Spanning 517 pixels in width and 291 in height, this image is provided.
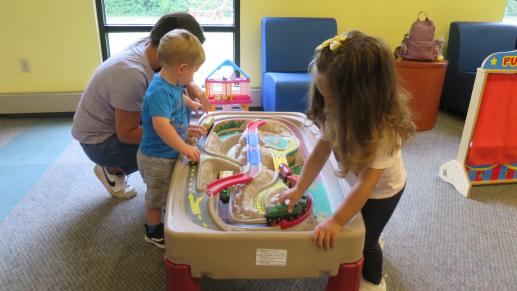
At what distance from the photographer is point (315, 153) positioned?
1.19m

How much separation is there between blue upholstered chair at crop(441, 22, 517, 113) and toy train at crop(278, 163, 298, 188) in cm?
247

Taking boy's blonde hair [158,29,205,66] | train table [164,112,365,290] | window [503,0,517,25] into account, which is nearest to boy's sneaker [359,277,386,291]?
train table [164,112,365,290]

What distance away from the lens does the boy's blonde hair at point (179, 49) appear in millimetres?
1240

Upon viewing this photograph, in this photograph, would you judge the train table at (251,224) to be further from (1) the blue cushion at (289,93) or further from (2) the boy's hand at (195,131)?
(1) the blue cushion at (289,93)

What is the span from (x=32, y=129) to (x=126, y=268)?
1.92 meters

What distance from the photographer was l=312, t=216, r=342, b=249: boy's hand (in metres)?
0.99

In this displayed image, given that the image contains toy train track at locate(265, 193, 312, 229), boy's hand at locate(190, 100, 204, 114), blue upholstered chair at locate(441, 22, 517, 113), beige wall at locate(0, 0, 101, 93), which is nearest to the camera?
toy train track at locate(265, 193, 312, 229)

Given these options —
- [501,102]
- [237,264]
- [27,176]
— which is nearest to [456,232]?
[501,102]

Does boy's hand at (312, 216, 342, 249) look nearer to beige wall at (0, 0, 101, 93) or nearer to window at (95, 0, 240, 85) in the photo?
window at (95, 0, 240, 85)

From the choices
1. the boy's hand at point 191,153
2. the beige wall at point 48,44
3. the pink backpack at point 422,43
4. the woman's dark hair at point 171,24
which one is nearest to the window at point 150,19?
the beige wall at point 48,44

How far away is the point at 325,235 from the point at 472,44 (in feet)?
9.98

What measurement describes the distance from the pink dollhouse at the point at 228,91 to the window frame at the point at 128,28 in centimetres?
57

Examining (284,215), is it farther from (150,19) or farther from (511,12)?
(511,12)

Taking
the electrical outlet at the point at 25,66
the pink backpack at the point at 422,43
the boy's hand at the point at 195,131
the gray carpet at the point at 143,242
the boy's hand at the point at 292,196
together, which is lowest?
the gray carpet at the point at 143,242
